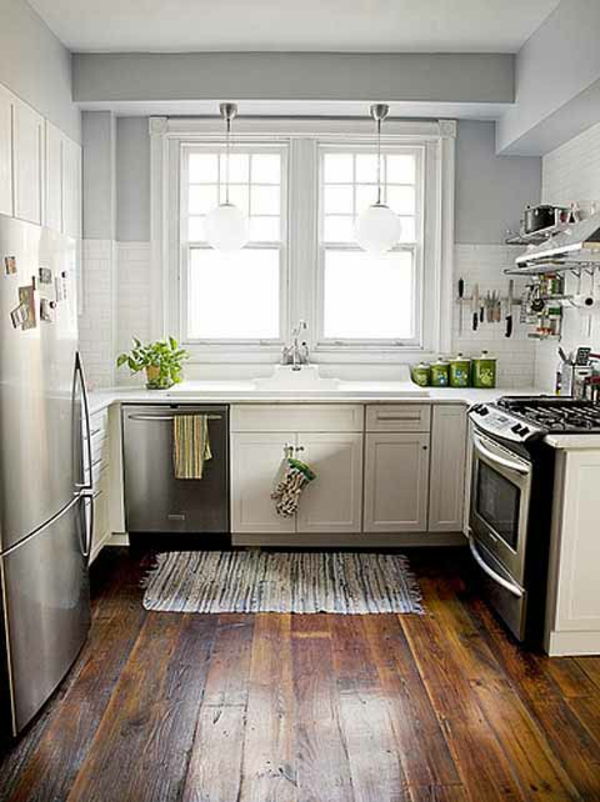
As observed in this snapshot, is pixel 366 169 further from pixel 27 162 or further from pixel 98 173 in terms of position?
pixel 27 162

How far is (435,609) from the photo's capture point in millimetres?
3752

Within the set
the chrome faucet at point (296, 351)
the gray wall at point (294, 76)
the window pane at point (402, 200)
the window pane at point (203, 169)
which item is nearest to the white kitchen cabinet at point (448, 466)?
the chrome faucet at point (296, 351)

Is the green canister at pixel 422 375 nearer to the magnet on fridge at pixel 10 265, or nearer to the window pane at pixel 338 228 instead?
the window pane at pixel 338 228

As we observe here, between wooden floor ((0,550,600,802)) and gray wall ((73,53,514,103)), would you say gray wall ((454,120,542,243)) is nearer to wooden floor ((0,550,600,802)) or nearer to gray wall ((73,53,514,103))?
gray wall ((73,53,514,103))

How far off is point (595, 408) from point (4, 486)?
2.55 meters

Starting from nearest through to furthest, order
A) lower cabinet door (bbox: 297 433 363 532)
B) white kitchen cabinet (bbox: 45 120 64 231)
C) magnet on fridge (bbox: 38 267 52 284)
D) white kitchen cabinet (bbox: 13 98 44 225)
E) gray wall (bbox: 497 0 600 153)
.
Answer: magnet on fridge (bbox: 38 267 52 284), gray wall (bbox: 497 0 600 153), white kitchen cabinet (bbox: 13 98 44 225), white kitchen cabinet (bbox: 45 120 64 231), lower cabinet door (bbox: 297 433 363 532)

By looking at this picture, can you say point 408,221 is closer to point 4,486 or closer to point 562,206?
point 562,206

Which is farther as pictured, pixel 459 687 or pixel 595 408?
pixel 595 408

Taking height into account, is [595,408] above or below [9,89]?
below

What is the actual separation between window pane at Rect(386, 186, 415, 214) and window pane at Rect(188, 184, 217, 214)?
3.47 feet

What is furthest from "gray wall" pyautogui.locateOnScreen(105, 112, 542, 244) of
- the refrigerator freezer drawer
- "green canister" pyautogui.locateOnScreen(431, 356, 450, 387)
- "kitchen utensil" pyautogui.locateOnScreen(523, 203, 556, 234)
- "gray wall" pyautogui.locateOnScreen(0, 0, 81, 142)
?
the refrigerator freezer drawer

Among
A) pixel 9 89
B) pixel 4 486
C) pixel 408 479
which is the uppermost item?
pixel 9 89

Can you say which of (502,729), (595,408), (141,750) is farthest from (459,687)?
(595,408)

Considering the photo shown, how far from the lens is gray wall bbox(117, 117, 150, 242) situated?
4.87 metres
